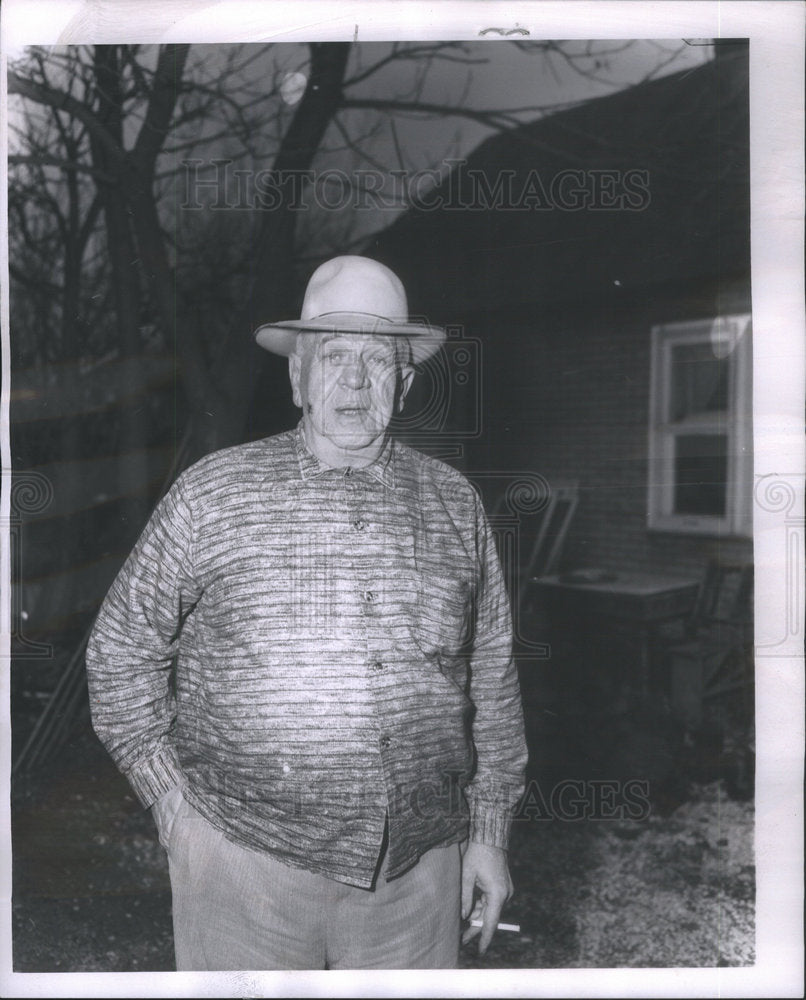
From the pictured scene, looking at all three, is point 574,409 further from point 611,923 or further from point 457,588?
point 611,923

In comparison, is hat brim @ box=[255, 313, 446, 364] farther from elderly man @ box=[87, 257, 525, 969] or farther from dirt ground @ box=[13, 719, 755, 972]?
dirt ground @ box=[13, 719, 755, 972]

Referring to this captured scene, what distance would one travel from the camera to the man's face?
5.44ft

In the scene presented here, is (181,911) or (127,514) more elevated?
(127,514)

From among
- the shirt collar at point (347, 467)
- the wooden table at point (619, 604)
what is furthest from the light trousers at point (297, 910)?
the shirt collar at point (347, 467)

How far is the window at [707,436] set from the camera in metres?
1.85

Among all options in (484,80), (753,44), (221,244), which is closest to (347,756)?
(221,244)

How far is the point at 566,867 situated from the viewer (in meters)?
1.93

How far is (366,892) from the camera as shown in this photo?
1.59 metres

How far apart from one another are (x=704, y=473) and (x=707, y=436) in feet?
0.30

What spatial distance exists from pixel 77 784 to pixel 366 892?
76cm

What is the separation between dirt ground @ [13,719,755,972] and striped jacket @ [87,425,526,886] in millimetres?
287

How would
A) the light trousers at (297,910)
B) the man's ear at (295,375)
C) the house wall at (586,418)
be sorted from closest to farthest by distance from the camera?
1. the light trousers at (297,910)
2. the man's ear at (295,375)
3. the house wall at (586,418)

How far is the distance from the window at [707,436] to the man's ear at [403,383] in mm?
602

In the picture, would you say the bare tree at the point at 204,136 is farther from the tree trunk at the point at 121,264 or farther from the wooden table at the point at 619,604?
the wooden table at the point at 619,604
